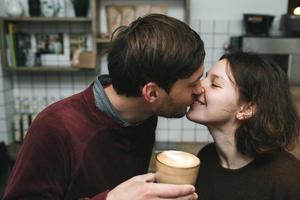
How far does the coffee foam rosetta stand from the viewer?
3.09ft

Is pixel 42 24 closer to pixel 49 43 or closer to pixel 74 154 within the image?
pixel 49 43

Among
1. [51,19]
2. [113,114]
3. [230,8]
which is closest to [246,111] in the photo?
[113,114]

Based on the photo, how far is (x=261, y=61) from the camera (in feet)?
4.24

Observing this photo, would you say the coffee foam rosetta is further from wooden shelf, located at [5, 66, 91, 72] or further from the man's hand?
wooden shelf, located at [5, 66, 91, 72]

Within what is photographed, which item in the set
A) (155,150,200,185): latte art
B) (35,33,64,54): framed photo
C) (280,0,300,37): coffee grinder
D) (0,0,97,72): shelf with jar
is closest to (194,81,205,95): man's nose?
(155,150,200,185): latte art

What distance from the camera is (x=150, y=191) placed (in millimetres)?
902

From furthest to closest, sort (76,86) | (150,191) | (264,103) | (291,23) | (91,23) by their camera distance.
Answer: (76,86) → (91,23) → (291,23) → (264,103) → (150,191)

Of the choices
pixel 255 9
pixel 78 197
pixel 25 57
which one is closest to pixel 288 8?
pixel 255 9

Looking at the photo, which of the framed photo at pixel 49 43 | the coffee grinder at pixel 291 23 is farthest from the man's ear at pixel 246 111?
the framed photo at pixel 49 43

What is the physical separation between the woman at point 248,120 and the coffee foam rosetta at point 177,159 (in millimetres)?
313

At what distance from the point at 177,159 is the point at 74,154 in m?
0.37

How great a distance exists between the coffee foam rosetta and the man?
8.9 inches

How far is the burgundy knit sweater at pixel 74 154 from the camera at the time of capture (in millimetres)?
1059

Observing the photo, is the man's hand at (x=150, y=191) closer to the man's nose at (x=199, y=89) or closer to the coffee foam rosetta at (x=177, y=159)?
the coffee foam rosetta at (x=177, y=159)
